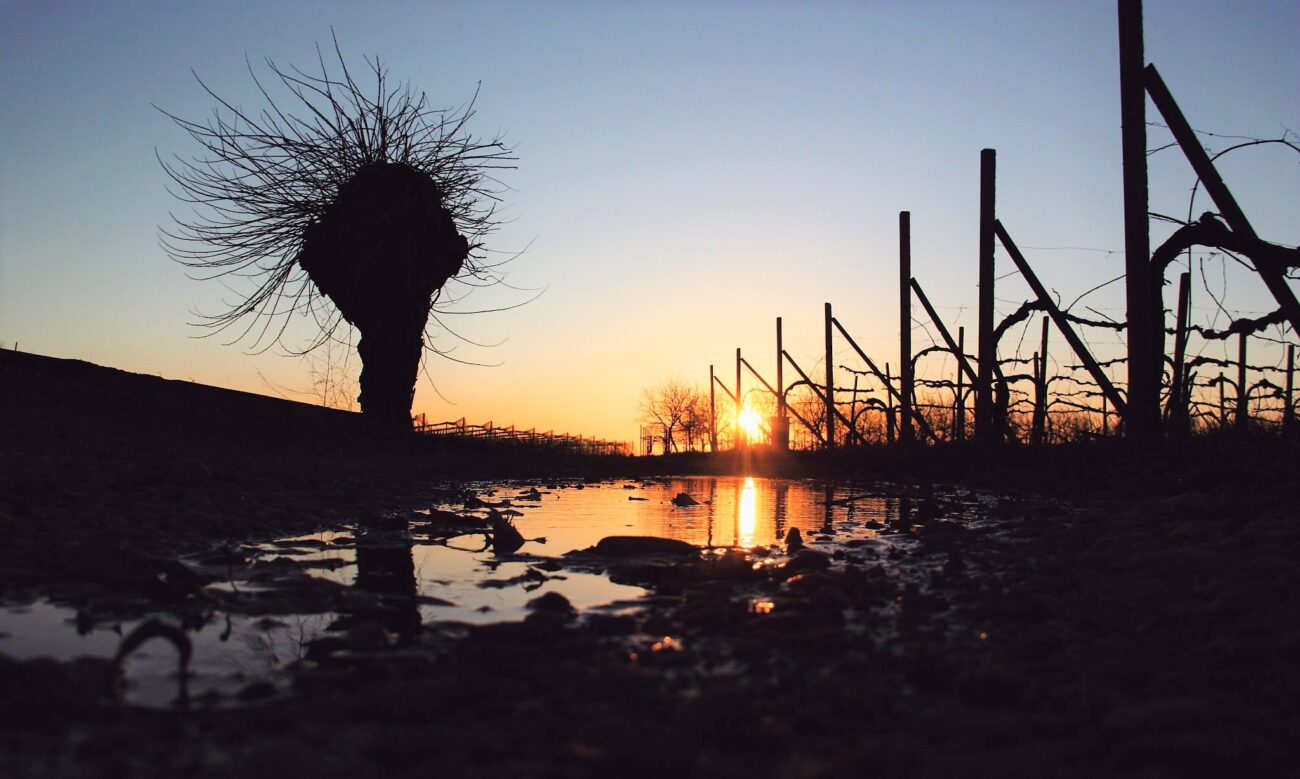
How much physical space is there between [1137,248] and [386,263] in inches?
403

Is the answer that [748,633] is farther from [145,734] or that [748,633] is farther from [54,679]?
[54,679]

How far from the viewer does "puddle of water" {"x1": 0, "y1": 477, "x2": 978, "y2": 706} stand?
2217 mm

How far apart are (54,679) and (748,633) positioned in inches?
66.0

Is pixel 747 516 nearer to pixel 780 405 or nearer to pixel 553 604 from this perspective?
pixel 553 604

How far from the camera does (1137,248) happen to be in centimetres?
Result: 770

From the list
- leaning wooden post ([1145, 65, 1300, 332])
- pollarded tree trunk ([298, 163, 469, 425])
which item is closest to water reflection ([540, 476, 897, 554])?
leaning wooden post ([1145, 65, 1300, 332])

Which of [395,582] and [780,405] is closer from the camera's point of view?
[395,582]

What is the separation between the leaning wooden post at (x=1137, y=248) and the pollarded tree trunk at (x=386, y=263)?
979cm

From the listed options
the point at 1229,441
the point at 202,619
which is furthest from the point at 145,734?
the point at 1229,441

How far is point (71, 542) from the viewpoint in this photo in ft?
11.9

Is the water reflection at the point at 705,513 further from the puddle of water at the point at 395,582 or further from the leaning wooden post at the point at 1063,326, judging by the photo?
the leaning wooden post at the point at 1063,326

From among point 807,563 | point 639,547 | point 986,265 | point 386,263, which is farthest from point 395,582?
point 386,263

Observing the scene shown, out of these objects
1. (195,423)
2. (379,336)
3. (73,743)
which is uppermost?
(379,336)

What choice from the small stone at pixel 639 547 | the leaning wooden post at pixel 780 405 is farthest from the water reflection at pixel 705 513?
the leaning wooden post at pixel 780 405
